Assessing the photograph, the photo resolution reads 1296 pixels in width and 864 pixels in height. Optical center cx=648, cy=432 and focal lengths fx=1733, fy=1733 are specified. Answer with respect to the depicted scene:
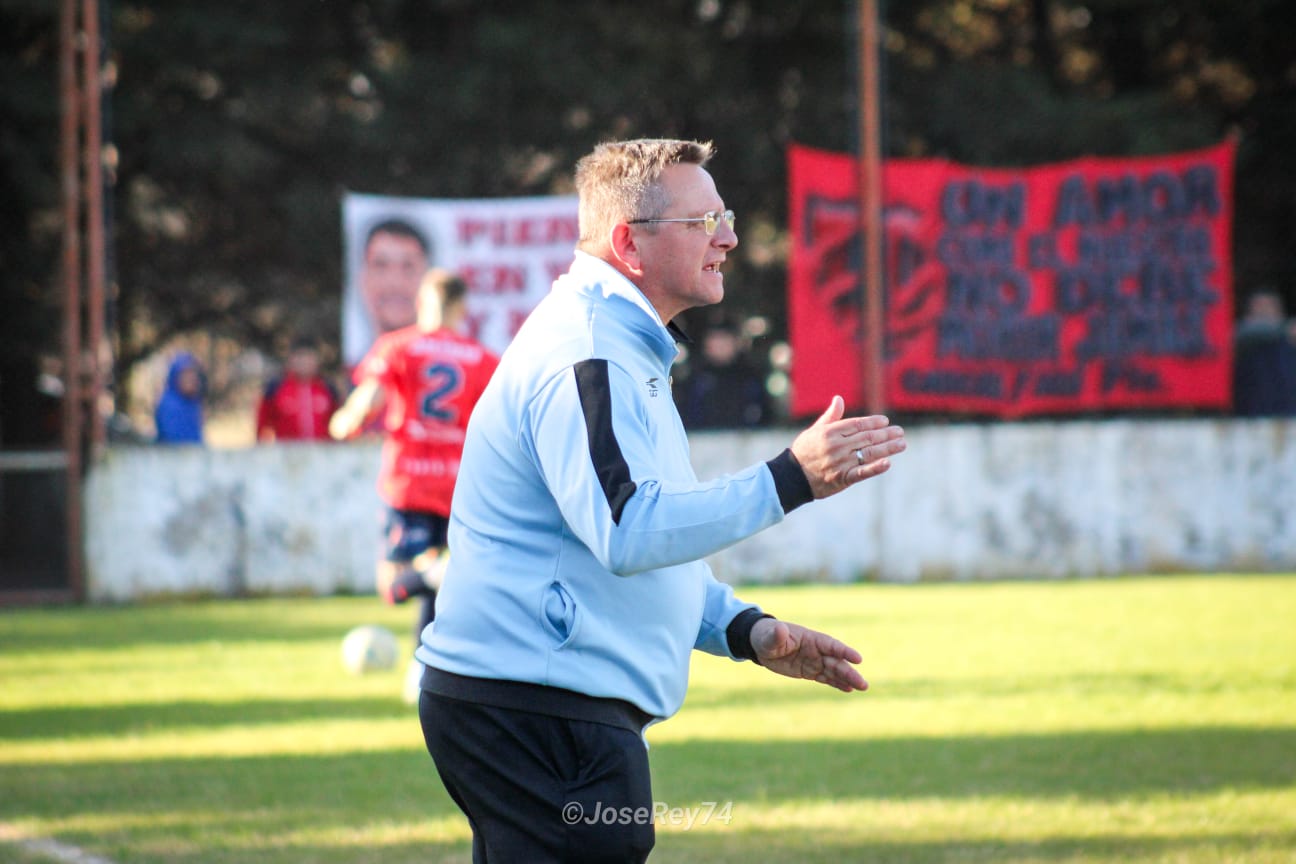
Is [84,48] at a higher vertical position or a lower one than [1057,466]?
higher

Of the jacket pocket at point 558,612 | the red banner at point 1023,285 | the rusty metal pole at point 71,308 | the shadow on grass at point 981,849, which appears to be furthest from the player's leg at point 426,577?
the red banner at point 1023,285

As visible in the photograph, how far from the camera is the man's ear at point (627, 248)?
3.55m

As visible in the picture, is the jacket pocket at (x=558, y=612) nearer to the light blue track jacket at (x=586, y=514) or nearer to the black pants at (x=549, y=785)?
the light blue track jacket at (x=586, y=514)

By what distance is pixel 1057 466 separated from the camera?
48.5 ft

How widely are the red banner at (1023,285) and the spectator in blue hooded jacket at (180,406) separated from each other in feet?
18.0

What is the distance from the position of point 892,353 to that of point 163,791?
32.1 ft

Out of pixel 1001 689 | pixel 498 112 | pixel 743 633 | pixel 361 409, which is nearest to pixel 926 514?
pixel 1001 689

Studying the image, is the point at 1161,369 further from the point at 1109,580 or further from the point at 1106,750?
the point at 1106,750

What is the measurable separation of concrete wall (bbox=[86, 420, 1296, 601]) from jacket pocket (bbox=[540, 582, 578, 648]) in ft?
37.4

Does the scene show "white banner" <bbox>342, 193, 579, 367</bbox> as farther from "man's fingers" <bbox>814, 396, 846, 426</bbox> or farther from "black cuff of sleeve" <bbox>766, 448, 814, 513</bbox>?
"black cuff of sleeve" <bbox>766, 448, 814, 513</bbox>

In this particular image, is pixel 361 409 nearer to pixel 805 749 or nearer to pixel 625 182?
pixel 805 749

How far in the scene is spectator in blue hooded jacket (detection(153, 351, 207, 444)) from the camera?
15750mm

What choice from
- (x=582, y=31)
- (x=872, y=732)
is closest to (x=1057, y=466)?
(x=872, y=732)

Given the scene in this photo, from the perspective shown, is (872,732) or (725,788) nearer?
(725,788)
